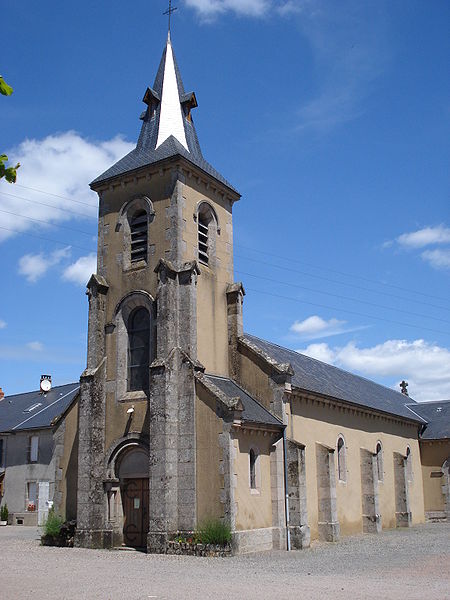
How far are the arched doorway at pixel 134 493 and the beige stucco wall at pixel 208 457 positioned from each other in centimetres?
229

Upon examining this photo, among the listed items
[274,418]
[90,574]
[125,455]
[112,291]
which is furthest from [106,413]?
[90,574]

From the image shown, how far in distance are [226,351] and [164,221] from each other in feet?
16.9

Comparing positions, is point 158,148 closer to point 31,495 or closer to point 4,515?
point 31,495

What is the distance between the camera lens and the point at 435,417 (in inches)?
1527

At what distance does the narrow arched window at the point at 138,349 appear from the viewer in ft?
71.7

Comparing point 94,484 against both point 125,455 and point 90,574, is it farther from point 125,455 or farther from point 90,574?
point 90,574

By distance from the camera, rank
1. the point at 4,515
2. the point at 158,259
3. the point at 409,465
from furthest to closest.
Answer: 1. the point at 4,515
2. the point at 409,465
3. the point at 158,259

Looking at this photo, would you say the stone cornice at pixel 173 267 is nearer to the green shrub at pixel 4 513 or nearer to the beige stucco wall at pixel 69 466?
the beige stucco wall at pixel 69 466

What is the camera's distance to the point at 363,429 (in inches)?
1152

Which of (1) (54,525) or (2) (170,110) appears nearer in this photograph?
(1) (54,525)

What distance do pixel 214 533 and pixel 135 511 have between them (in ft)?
12.6

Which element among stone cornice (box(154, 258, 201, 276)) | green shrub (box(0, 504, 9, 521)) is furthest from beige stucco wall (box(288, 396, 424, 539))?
green shrub (box(0, 504, 9, 521))

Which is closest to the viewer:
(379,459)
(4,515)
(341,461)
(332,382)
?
(341,461)

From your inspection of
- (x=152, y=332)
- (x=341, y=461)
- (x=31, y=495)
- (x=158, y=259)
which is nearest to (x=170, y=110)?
(x=158, y=259)
